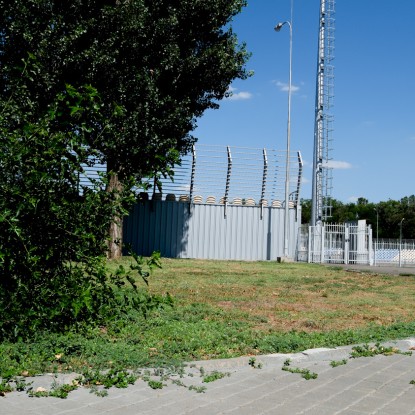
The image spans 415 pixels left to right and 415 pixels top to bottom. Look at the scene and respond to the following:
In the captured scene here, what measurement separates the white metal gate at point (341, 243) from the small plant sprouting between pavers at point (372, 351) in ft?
78.7

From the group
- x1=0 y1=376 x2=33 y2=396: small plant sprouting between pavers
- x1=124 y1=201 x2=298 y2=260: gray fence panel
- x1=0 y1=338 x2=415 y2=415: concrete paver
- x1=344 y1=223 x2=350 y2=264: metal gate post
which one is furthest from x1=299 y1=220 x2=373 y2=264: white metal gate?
x1=0 y1=376 x2=33 y2=396: small plant sprouting between pavers

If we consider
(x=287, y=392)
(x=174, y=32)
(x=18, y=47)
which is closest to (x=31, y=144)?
(x=287, y=392)

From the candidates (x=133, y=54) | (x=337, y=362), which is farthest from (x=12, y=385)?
(x=133, y=54)

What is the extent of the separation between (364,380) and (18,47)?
1875 cm

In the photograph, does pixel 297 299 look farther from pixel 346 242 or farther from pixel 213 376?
pixel 346 242

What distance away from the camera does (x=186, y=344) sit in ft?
22.0

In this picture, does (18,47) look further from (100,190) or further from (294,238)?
(294,238)

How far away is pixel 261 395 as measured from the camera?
5.09 metres

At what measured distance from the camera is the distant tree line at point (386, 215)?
8475cm

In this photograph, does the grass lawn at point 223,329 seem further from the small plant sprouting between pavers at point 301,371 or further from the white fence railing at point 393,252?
the white fence railing at point 393,252

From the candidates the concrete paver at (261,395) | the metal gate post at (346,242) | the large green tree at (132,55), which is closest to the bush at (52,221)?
the concrete paver at (261,395)

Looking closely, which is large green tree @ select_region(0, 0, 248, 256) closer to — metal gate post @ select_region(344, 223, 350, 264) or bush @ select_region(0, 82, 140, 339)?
metal gate post @ select_region(344, 223, 350, 264)

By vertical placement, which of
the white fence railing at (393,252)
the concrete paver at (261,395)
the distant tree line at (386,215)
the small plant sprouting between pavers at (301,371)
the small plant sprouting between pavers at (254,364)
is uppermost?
the distant tree line at (386,215)

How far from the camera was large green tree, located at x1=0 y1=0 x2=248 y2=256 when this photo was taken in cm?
2000
